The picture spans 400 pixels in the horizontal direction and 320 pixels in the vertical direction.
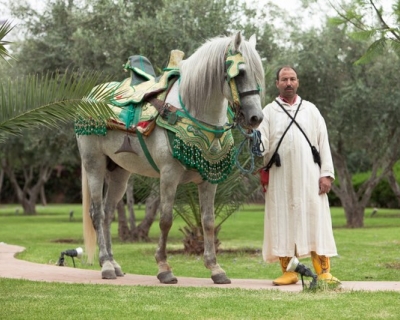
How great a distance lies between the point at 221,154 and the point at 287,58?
12.0 metres

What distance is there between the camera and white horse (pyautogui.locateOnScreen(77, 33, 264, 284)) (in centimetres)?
670

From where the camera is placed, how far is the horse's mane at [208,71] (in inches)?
266

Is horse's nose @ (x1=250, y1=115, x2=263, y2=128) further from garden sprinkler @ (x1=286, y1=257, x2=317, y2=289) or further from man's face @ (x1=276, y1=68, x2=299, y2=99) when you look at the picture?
garden sprinkler @ (x1=286, y1=257, x2=317, y2=289)

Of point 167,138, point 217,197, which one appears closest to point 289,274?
point 167,138

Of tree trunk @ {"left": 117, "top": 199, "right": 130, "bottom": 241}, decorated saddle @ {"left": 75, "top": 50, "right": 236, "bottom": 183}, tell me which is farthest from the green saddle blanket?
tree trunk @ {"left": 117, "top": 199, "right": 130, "bottom": 241}

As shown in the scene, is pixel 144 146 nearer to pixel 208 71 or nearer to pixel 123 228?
pixel 208 71

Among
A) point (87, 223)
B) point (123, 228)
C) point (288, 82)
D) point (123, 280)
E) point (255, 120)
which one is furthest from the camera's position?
point (123, 228)

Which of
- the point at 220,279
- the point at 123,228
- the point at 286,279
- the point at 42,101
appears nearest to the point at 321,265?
the point at 286,279

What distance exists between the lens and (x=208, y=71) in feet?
22.9

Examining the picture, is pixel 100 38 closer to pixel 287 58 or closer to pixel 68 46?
pixel 68 46

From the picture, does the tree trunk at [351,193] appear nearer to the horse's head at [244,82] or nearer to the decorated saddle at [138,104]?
the decorated saddle at [138,104]

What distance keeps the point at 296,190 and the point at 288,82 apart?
1079 mm

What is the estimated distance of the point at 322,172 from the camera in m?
7.27

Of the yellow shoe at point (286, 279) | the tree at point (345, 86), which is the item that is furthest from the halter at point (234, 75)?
the tree at point (345, 86)
